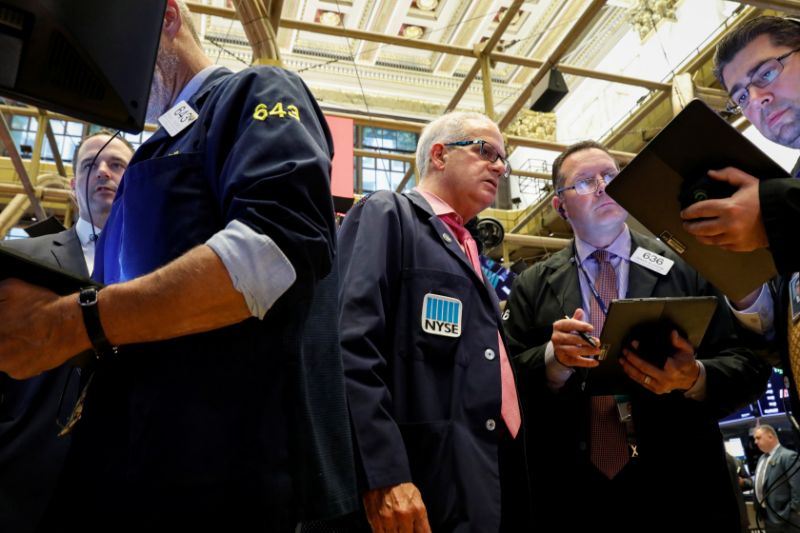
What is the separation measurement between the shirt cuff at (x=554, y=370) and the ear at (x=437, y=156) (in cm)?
78

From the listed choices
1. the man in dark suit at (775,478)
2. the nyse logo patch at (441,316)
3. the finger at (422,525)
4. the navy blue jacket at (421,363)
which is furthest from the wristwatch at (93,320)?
the man in dark suit at (775,478)

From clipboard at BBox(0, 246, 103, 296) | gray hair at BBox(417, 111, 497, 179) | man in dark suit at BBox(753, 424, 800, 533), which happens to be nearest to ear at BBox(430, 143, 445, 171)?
gray hair at BBox(417, 111, 497, 179)

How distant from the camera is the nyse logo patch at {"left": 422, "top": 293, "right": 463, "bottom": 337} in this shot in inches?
66.6

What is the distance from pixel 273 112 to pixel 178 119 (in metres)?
0.24

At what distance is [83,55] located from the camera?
1.03m

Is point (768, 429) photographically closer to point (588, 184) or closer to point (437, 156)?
point (588, 184)

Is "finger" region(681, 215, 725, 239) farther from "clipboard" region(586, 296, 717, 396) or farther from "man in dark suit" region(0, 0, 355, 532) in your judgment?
"man in dark suit" region(0, 0, 355, 532)

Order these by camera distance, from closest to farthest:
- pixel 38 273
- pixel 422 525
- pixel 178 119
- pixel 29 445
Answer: pixel 38 273, pixel 178 119, pixel 422 525, pixel 29 445

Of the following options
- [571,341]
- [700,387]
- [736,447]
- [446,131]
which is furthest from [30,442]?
[736,447]

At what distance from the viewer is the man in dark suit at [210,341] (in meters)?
0.92

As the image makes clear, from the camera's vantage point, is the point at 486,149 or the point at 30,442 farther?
the point at 486,149

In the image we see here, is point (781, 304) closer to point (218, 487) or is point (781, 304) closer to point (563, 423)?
point (563, 423)

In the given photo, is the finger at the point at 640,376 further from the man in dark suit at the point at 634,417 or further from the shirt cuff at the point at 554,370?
the shirt cuff at the point at 554,370

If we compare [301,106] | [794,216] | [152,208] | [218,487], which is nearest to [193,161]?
[152,208]
